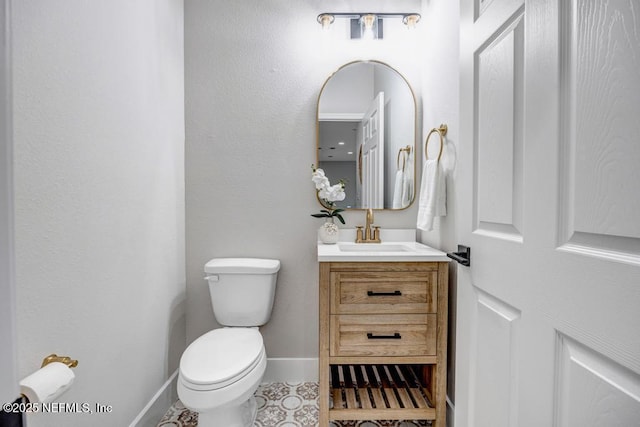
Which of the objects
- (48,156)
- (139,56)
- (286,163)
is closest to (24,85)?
(48,156)

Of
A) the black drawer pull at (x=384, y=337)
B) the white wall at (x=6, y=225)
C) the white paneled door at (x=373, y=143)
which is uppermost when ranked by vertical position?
the white paneled door at (x=373, y=143)

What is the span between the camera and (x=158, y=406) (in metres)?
1.61

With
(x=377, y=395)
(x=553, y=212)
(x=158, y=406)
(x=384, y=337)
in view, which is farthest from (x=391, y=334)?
(x=158, y=406)

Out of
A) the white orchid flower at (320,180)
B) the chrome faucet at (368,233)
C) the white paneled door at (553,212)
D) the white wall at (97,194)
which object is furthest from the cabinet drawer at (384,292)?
the white wall at (97,194)

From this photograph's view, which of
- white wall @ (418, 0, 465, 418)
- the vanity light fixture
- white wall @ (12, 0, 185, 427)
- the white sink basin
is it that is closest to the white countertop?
the white sink basin

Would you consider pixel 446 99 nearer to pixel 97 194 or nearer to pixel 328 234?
pixel 328 234

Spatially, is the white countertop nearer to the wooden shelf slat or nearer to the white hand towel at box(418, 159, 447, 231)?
the white hand towel at box(418, 159, 447, 231)

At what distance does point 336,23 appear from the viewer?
196 centimetres

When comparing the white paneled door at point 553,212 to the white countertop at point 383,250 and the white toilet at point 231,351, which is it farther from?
the white toilet at point 231,351

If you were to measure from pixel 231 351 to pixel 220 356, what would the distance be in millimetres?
58

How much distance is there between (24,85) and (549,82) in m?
1.32

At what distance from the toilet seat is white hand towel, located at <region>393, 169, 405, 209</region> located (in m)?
1.10

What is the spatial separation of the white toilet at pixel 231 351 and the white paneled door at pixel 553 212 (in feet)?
2.82

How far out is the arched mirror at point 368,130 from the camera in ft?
6.42
